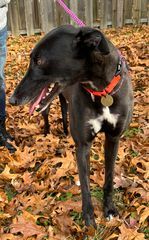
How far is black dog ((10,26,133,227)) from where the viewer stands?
3.12 meters

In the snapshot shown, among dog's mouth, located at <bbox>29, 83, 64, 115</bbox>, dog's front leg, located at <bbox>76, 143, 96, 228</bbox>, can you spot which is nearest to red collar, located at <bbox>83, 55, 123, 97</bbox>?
dog's mouth, located at <bbox>29, 83, 64, 115</bbox>

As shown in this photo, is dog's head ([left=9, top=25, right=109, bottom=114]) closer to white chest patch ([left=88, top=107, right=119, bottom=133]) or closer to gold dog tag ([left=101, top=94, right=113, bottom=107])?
gold dog tag ([left=101, top=94, right=113, bottom=107])

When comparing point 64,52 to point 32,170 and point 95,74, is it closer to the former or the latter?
point 95,74

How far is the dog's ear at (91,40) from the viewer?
118 inches

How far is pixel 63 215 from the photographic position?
3.76 metres

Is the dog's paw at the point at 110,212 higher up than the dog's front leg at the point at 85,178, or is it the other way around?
the dog's front leg at the point at 85,178

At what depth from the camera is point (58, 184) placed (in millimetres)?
4375

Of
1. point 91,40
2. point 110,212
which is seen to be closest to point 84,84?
point 91,40

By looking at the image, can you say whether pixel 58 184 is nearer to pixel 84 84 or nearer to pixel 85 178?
pixel 85 178

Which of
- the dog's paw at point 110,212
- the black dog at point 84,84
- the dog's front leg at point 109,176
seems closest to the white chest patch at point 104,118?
the black dog at point 84,84

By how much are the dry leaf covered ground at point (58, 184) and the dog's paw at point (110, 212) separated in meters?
0.06

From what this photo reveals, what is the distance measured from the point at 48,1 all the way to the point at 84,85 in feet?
22.6

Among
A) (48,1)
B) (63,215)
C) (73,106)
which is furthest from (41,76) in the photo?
(48,1)

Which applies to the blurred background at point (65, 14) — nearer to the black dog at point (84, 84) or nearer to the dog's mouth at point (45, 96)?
the black dog at point (84, 84)
